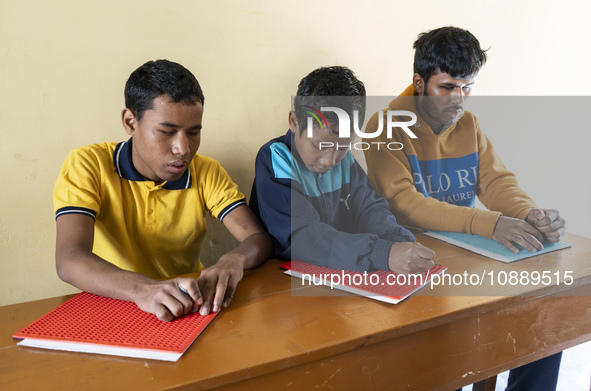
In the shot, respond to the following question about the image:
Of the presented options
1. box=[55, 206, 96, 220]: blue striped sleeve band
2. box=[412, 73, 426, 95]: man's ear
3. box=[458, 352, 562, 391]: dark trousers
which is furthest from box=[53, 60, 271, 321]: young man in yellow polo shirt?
box=[458, 352, 562, 391]: dark trousers

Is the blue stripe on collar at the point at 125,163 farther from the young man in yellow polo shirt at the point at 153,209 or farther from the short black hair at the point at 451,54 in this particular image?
Result: the short black hair at the point at 451,54

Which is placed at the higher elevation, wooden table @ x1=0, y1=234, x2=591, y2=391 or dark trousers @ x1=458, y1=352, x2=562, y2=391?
wooden table @ x1=0, y1=234, x2=591, y2=391

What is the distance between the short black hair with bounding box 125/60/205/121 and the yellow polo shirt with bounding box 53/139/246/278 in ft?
0.55

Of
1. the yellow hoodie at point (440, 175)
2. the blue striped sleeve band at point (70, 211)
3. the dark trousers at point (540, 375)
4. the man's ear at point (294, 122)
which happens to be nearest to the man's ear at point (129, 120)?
the blue striped sleeve band at point (70, 211)

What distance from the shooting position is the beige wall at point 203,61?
1.29 metres

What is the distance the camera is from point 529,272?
116 cm

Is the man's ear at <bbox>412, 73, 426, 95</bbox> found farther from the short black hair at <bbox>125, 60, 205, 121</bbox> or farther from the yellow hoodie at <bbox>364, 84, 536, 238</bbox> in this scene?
the short black hair at <bbox>125, 60, 205, 121</bbox>

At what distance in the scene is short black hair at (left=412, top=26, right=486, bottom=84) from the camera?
146 centimetres

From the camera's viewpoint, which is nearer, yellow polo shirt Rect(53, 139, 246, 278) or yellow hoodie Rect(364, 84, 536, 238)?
yellow polo shirt Rect(53, 139, 246, 278)

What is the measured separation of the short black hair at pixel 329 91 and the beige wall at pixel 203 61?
0.39 meters

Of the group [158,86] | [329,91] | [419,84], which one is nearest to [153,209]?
[158,86]

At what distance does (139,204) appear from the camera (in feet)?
4.16

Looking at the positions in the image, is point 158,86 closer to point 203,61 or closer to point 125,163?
point 125,163

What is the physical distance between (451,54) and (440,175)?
0.45 m
